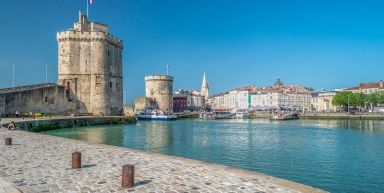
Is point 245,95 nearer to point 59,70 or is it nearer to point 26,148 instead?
point 59,70

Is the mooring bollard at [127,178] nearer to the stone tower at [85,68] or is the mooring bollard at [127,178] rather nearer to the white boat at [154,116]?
the stone tower at [85,68]

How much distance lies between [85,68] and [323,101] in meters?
117

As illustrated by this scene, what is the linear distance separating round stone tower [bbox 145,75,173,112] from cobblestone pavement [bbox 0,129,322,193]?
246ft

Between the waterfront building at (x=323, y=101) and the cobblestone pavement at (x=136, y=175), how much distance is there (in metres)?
133

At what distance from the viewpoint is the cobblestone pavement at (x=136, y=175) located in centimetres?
775

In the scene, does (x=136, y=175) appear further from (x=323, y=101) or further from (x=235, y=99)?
(x=235, y=99)

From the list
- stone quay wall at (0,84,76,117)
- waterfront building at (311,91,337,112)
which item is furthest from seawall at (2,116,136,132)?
waterfront building at (311,91,337,112)

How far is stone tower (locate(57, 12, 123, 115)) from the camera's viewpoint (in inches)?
1953

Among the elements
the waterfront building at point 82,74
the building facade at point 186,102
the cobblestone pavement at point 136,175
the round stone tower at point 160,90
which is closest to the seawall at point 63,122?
the waterfront building at point 82,74

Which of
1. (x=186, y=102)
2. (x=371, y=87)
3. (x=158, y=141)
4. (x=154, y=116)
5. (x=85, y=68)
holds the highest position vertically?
(x=371, y=87)

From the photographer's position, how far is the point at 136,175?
9164 millimetres

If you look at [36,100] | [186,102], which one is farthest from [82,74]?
[186,102]

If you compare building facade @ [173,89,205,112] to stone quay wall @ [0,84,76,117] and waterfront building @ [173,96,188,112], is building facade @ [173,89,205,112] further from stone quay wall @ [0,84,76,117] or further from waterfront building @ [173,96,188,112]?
stone quay wall @ [0,84,76,117]

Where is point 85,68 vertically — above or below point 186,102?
above
